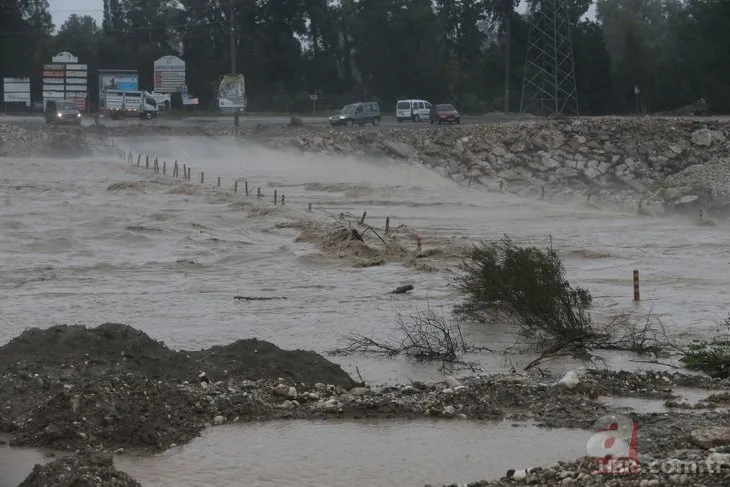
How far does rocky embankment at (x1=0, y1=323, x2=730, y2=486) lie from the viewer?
10.2m

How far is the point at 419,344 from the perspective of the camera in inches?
579

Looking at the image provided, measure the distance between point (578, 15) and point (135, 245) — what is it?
54.5 m

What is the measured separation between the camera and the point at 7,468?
9.55m

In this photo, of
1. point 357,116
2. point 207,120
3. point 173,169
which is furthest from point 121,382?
point 207,120

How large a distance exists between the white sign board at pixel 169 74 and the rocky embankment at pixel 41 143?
2027 cm

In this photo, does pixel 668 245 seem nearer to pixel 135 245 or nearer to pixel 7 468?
pixel 135 245

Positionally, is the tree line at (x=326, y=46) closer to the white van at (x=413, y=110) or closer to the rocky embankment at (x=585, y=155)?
the white van at (x=413, y=110)

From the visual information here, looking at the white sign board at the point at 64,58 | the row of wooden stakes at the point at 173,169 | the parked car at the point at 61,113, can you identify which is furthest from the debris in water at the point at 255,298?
the white sign board at the point at 64,58

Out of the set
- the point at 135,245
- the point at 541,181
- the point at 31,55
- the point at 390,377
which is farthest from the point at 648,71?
the point at 390,377

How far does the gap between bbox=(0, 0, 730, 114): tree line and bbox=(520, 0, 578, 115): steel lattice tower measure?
13.8 feet

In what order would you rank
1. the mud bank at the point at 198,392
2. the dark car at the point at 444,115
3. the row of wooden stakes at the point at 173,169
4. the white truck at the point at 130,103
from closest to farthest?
the mud bank at the point at 198,392, the row of wooden stakes at the point at 173,169, the dark car at the point at 444,115, the white truck at the point at 130,103

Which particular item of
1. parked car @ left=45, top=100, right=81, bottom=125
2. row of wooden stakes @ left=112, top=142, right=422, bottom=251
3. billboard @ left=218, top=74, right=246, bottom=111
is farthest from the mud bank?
billboard @ left=218, top=74, right=246, bottom=111

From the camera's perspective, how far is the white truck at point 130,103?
76125mm

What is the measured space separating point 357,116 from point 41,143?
55.5 feet
